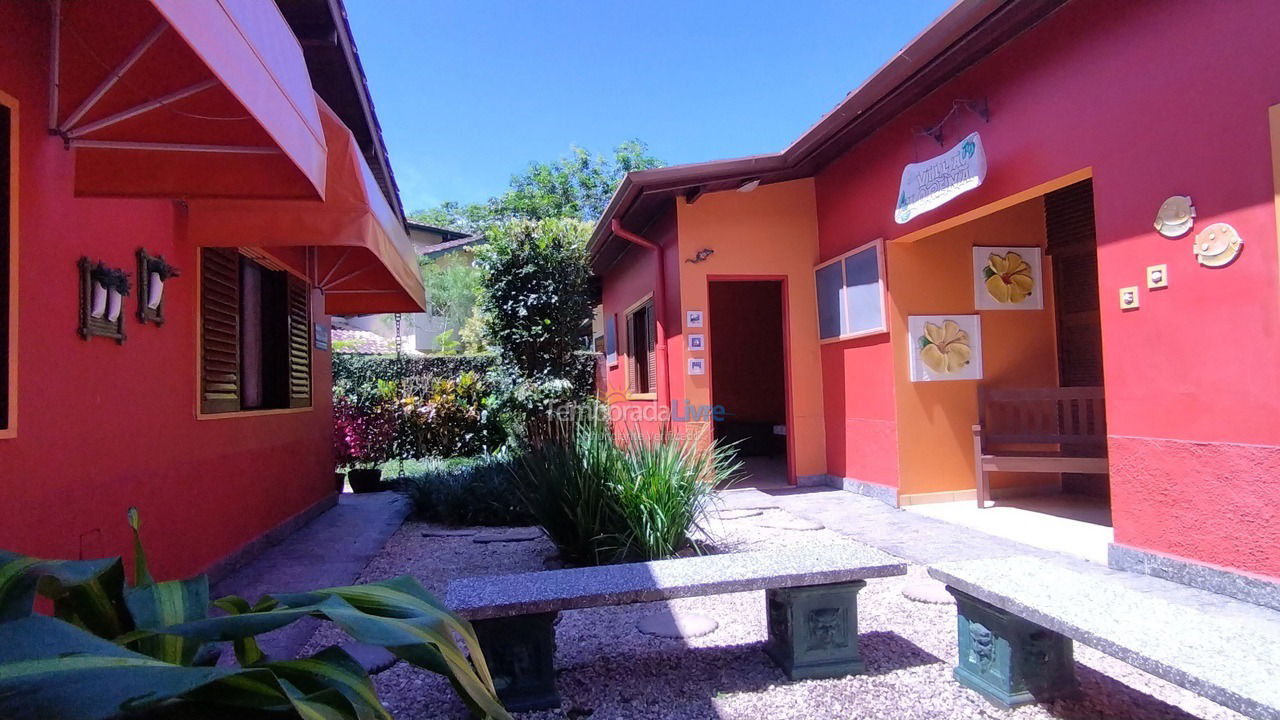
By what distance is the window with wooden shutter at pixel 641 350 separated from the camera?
9100 mm

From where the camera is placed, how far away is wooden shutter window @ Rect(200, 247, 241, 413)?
429 centimetres

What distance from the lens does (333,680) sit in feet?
3.01

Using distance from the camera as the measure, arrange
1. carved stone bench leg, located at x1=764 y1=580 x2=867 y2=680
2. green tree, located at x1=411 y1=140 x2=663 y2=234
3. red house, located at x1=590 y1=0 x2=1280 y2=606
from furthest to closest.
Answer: green tree, located at x1=411 y1=140 x2=663 y2=234, red house, located at x1=590 y1=0 x2=1280 y2=606, carved stone bench leg, located at x1=764 y1=580 x2=867 y2=680

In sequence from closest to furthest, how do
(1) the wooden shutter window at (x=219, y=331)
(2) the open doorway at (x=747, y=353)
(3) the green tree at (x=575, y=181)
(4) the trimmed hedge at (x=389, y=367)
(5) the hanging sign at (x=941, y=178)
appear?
(1) the wooden shutter window at (x=219, y=331), (5) the hanging sign at (x=941, y=178), (2) the open doorway at (x=747, y=353), (4) the trimmed hedge at (x=389, y=367), (3) the green tree at (x=575, y=181)

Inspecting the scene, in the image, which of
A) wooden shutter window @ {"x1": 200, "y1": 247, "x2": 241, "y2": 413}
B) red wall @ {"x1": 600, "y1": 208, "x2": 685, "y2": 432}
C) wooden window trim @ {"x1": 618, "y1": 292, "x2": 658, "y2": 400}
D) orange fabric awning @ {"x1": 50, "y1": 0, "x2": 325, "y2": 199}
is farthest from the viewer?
wooden window trim @ {"x1": 618, "y1": 292, "x2": 658, "y2": 400}

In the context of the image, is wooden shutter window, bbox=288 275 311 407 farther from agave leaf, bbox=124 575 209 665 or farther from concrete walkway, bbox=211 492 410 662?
agave leaf, bbox=124 575 209 665

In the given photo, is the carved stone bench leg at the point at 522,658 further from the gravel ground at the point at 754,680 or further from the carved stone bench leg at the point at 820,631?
the carved stone bench leg at the point at 820,631

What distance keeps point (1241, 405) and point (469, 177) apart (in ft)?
149

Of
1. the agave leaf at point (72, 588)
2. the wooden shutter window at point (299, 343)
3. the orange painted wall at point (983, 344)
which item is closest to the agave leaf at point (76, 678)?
the agave leaf at point (72, 588)

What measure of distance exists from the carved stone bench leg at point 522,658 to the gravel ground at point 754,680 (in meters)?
0.06

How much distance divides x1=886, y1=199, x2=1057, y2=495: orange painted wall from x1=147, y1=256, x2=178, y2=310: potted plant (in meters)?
5.23

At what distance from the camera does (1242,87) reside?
3221 mm

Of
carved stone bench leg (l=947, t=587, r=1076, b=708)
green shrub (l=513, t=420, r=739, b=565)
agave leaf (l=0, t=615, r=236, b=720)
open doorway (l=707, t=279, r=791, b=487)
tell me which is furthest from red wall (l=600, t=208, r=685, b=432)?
agave leaf (l=0, t=615, r=236, b=720)

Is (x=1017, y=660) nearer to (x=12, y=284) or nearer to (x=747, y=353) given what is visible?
(x=12, y=284)
